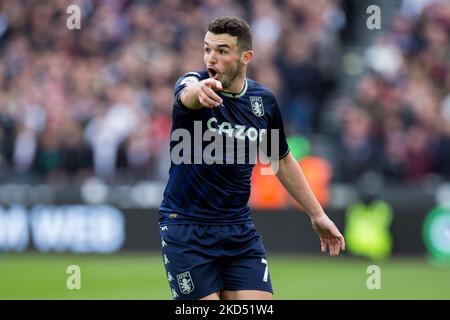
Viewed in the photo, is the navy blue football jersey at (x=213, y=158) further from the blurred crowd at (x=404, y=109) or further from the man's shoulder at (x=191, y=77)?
the blurred crowd at (x=404, y=109)

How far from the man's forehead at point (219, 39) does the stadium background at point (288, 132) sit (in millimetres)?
7236

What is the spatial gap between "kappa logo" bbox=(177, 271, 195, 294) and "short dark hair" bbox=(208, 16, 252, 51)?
1.59 meters

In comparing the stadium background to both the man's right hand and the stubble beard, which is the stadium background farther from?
the man's right hand

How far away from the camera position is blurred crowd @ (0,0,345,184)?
17531mm

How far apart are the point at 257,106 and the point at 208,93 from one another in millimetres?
1009

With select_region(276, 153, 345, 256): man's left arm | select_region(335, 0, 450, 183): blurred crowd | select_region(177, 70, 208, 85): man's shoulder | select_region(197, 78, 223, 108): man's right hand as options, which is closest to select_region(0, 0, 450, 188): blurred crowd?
select_region(335, 0, 450, 183): blurred crowd

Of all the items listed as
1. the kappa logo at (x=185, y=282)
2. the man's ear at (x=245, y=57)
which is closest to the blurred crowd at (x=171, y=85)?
the man's ear at (x=245, y=57)

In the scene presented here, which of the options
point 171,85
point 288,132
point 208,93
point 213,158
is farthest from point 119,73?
point 208,93

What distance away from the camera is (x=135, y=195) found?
16797 mm

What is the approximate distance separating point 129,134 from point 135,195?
1.23 meters

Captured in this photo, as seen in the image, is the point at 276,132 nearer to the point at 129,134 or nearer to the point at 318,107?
the point at 129,134

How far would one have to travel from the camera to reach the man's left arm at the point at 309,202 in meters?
7.65

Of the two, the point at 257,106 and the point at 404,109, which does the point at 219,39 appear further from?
the point at 404,109
